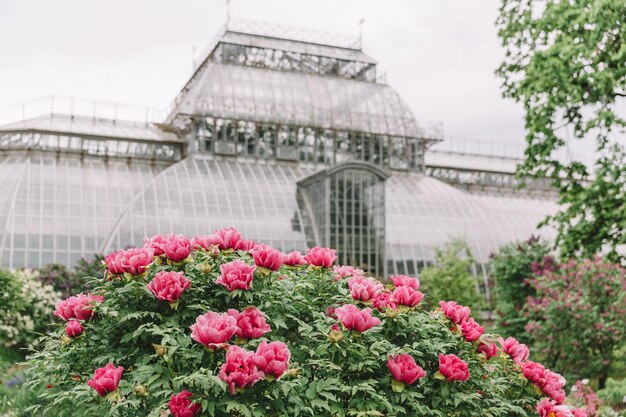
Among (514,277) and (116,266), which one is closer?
(116,266)

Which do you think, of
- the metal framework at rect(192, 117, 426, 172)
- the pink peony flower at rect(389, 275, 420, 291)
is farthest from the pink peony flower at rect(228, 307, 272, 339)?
the metal framework at rect(192, 117, 426, 172)

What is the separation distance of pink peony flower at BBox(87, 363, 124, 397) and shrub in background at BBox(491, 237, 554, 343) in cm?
1760

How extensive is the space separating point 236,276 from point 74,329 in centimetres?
132

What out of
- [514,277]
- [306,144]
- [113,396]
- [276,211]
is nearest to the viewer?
[113,396]

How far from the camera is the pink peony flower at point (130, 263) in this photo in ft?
17.3

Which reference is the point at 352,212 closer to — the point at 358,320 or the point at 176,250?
the point at 176,250

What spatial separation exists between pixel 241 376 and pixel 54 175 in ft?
93.5

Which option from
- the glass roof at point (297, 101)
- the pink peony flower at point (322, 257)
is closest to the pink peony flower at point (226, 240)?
the pink peony flower at point (322, 257)

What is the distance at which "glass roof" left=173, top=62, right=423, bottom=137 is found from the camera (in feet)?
114

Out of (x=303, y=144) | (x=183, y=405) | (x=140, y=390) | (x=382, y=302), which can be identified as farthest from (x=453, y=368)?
(x=303, y=144)

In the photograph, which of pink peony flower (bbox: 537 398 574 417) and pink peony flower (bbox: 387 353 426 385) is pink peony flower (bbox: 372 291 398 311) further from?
pink peony flower (bbox: 537 398 574 417)

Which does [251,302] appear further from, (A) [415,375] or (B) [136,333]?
(A) [415,375]

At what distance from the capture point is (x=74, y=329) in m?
5.47

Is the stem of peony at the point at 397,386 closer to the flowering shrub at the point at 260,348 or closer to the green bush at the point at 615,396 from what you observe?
the flowering shrub at the point at 260,348
